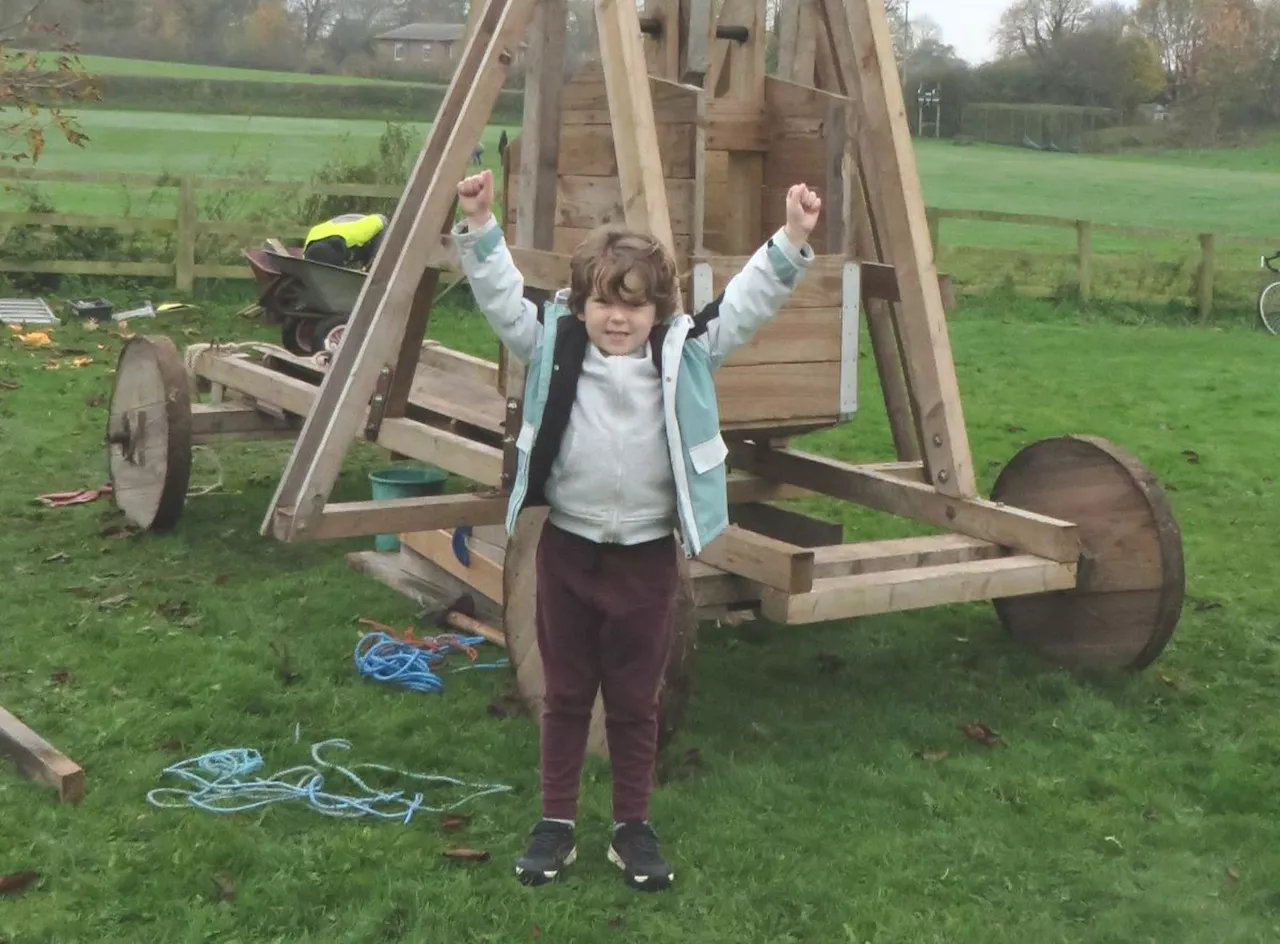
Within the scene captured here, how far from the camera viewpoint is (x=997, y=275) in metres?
20.2

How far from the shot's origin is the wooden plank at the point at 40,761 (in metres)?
4.17

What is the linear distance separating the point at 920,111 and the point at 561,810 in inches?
2064

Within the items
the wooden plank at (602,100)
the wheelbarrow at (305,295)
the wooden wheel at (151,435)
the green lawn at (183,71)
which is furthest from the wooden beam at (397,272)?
the green lawn at (183,71)

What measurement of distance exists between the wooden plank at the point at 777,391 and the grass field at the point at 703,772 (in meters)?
0.99

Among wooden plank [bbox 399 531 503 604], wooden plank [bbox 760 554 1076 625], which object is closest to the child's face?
wooden plank [bbox 760 554 1076 625]

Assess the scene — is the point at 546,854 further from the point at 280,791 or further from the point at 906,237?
the point at 906,237

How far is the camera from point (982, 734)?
195 inches

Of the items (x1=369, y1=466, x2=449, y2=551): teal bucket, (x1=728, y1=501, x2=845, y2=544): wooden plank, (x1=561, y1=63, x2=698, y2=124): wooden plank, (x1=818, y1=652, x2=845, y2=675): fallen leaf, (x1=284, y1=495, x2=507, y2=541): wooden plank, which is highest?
(x1=561, y1=63, x2=698, y2=124): wooden plank

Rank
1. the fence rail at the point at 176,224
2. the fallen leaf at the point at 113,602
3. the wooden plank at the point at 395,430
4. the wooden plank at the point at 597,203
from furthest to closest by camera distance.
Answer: the fence rail at the point at 176,224 → the fallen leaf at the point at 113,602 → the wooden plank at the point at 395,430 → the wooden plank at the point at 597,203

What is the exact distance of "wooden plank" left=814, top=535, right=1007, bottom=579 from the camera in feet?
16.3

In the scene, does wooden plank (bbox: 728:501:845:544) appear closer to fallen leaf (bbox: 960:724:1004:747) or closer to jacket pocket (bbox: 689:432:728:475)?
fallen leaf (bbox: 960:724:1004:747)

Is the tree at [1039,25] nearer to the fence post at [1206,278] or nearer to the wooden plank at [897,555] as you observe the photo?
the fence post at [1206,278]

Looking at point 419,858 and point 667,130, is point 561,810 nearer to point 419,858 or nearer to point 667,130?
point 419,858

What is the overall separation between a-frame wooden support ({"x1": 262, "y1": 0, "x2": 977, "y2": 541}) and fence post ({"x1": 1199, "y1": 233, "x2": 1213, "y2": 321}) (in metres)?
14.2
